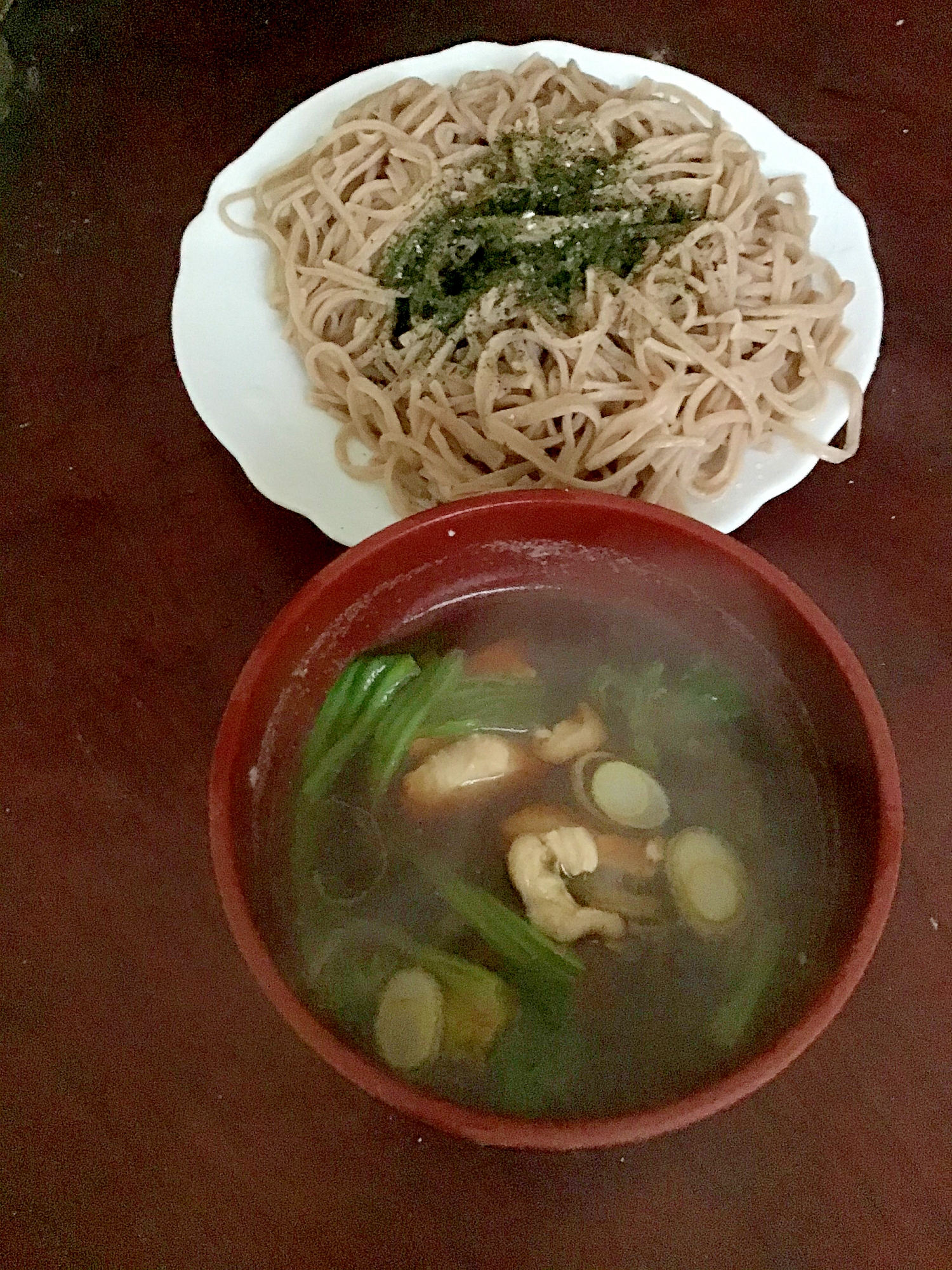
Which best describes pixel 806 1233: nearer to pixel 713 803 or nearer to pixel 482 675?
pixel 713 803

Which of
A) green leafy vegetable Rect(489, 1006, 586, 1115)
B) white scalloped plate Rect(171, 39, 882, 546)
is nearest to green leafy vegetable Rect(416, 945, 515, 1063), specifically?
green leafy vegetable Rect(489, 1006, 586, 1115)

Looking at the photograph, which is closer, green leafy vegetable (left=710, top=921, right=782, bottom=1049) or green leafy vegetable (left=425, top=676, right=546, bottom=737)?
green leafy vegetable (left=710, top=921, right=782, bottom=1049)

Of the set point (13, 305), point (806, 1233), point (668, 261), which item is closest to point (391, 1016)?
point (806, 1233)

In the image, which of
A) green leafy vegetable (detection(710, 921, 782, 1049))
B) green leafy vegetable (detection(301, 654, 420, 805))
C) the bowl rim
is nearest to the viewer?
the bowl rim

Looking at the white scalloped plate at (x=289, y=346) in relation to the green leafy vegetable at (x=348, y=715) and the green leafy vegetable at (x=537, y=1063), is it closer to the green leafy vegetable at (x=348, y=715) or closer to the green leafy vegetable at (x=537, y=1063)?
the green leafy vegetable at (x=348, y=715)

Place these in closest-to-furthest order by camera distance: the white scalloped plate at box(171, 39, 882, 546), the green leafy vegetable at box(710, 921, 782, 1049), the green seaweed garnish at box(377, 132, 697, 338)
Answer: the green leafy vegetable at box(710, 921, 782, 1049), the white scalloped plate at box(171, 39, 882, 546), the green seaweed garnish at box(377, 132, 697, 338)

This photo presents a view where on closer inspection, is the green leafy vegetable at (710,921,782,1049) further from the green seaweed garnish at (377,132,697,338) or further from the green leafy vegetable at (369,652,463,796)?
the green seaweed garnish at (377,132,697,338)
